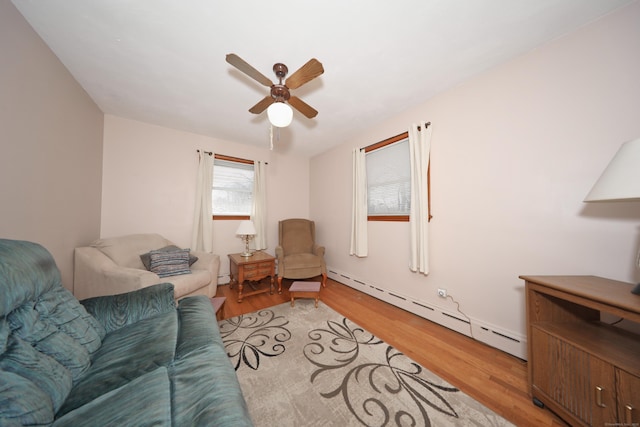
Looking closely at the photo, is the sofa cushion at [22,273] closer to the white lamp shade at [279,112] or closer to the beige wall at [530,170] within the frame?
the white lamp shade at [279,112]

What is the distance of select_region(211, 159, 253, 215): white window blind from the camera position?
3232 mm

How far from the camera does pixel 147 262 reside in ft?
7.39

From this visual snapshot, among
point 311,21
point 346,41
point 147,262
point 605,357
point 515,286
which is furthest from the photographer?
point 147,262

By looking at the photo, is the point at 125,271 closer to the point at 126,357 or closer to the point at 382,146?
the point at 126,357

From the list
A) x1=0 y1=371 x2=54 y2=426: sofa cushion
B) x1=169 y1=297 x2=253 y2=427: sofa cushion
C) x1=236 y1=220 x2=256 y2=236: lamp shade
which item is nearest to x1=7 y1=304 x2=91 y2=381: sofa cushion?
x1=0 y1=371 x2=54 y2=426: sofa cushion

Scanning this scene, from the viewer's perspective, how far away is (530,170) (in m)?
1.54

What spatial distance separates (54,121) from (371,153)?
10.8 ft

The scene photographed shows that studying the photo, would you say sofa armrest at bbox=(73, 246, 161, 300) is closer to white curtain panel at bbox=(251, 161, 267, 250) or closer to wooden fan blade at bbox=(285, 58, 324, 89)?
white curtain panel at bbox=(251, 161, 267, 250)

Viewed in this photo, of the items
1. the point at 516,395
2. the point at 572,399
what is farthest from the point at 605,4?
the point at 516,395

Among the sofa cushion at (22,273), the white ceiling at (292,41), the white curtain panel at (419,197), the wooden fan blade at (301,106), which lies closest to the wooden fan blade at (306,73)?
the wooden fan blade at (301,106)

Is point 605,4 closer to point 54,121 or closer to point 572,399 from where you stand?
point 572,399

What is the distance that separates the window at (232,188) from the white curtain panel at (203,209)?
0.14 metres

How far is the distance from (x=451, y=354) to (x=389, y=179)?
6.43 ft

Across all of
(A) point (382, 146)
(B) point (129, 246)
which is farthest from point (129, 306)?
(A) point (382, 146)
